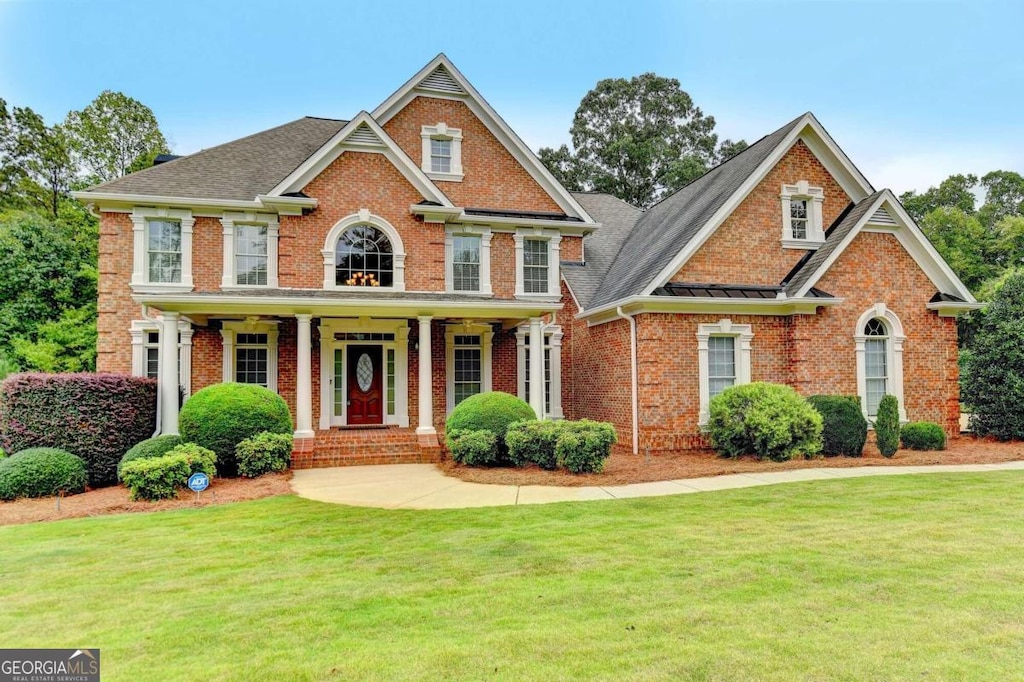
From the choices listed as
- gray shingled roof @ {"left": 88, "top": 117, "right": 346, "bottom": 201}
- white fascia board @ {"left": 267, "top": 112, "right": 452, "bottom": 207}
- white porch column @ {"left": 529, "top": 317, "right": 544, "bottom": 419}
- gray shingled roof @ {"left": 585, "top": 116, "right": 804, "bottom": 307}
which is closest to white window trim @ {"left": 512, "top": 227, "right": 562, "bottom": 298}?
gray shingled roof @ {"left": 585, "top": 116, "right": 804, "bottom": 307}

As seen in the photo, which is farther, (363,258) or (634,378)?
(363,258)

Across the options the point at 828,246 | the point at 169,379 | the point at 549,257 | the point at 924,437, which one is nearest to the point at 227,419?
the point at 169,379

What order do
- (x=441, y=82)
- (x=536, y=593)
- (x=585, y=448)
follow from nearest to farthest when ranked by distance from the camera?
(x=536, y=593)
(x=585, y=448)
(x=441, y=82)

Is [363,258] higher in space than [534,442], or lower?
higher

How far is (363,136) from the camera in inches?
579

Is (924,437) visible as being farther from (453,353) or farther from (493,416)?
(453,353)

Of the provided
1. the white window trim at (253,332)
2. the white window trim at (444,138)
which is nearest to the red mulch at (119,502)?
the white window trim at (253,332)

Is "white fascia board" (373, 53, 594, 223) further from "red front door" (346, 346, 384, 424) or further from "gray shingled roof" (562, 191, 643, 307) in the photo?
"red front door" (346, 346, 384, 424)

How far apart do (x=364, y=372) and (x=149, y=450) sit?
5.80m

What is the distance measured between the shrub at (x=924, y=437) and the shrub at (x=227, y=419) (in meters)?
14.2

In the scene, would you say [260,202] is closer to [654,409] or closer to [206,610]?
[654,409]

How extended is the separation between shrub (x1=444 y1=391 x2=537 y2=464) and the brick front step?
1167 millimetres

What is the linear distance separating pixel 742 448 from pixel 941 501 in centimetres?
467

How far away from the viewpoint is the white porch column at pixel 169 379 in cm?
1217
